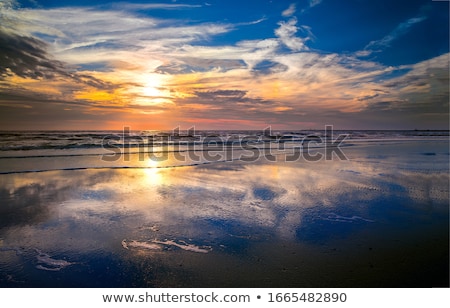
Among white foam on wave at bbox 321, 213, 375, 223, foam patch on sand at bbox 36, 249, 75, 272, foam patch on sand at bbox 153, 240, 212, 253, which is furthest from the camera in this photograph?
white foam on wave at bbox 321, 213, 375, 223

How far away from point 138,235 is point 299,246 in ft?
8.84

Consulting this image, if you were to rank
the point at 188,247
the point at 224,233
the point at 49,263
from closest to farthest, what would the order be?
1. the point at 49,263
2. the point at 188,247
3. the point at 224,233

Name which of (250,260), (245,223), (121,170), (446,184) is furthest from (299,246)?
(121,170)

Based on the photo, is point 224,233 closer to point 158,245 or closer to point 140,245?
point 158,245

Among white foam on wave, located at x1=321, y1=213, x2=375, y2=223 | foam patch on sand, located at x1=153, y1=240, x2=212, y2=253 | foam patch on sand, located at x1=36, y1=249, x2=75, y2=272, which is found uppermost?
white foam on wave, located at x1=321, y1=213, x2=375, y2=223

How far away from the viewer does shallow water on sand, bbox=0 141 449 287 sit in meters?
3.45

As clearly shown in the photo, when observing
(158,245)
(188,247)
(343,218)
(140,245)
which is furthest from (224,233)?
(343,218)

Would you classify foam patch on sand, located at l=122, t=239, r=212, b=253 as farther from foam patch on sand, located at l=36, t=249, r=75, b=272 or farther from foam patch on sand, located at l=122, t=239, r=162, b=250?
foam patch on sand, located at l=36, t=249, r=75, b=272

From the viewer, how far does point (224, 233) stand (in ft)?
15.8

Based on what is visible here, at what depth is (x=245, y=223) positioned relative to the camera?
209 inches

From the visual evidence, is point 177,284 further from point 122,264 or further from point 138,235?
point 138,235

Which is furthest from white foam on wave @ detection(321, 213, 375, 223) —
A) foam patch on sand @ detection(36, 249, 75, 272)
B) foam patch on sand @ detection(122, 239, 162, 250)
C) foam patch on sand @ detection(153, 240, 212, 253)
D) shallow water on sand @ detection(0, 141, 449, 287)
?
foam patch on sand @ detection(36, 249, 75, 272)
